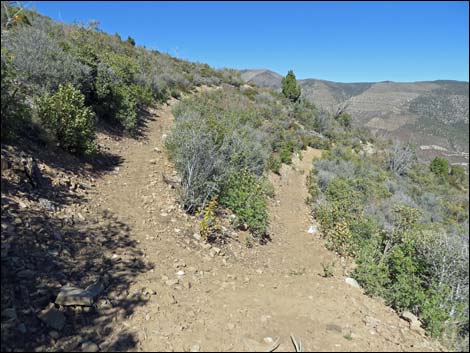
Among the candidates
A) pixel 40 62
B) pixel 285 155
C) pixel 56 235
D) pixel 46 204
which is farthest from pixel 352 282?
pixel 285 155

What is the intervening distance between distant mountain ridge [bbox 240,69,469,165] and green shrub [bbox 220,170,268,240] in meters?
43.3

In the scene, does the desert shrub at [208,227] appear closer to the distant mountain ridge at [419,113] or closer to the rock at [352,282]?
the rock at [352,282]

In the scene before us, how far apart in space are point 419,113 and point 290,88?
244ft

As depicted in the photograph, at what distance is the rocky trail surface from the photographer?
3.43 m

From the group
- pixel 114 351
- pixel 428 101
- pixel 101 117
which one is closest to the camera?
pixel 114 351

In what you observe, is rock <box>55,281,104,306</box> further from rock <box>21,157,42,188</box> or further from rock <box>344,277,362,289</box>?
rock <box>344,277,362,289</box>

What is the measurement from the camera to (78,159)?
7.16 m

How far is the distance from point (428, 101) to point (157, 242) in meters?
108

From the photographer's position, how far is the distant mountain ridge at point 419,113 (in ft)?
193

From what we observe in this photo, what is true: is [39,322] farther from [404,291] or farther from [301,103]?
[301,103]

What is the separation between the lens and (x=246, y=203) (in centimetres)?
803

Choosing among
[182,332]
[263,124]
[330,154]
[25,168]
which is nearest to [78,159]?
[25,168]

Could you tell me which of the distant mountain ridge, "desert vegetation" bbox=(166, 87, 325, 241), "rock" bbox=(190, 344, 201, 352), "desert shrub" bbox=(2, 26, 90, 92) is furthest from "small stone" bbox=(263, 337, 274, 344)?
the distant mountain ridge

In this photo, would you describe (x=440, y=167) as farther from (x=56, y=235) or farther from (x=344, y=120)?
(x=56, y=235)
